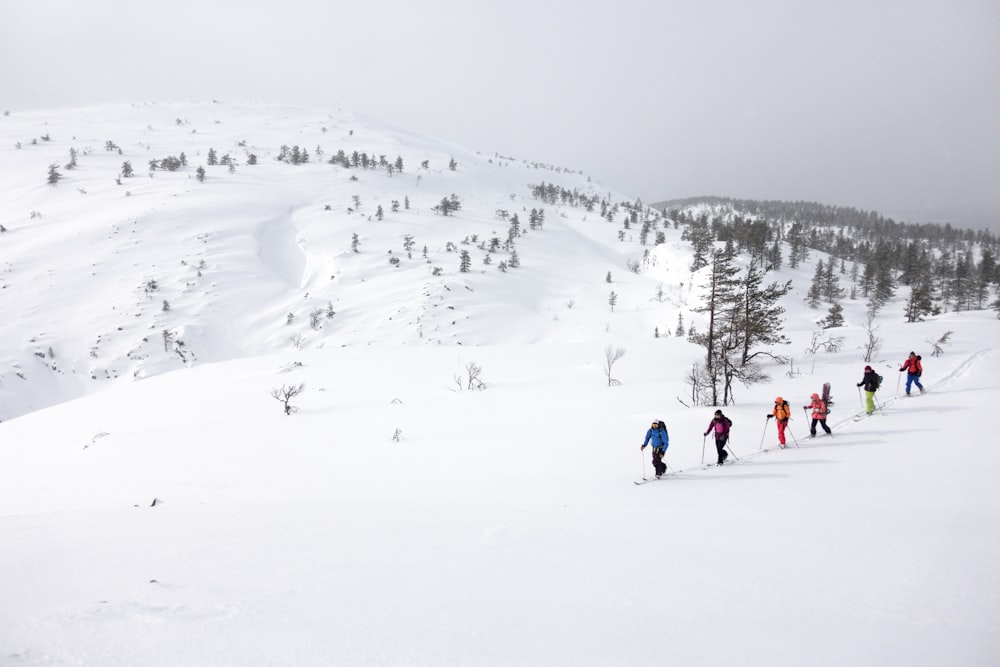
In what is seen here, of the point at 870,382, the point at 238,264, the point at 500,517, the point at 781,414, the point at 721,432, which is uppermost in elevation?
the point at 870,382

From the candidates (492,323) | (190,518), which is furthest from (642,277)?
(190,518)

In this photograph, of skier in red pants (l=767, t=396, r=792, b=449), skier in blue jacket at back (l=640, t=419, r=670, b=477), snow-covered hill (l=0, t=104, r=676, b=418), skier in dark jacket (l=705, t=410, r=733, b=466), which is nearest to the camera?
skier in blue jacket at back (l=640, t=419, r=670, b=477)

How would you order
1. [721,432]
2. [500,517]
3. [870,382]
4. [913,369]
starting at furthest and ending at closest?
[913,369], [870,382], [721,432], [500,517]

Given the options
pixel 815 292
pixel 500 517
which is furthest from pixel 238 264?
pixel 815 292

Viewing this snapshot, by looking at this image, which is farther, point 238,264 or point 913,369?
point 238,264

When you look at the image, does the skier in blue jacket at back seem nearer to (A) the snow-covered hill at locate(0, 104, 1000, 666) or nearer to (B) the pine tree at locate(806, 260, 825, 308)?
(A) the snow-covered hill at locate(0, 104, 1000, 666)

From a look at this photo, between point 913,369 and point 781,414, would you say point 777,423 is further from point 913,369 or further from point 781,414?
point 913,369

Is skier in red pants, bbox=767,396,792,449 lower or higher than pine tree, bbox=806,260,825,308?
higher

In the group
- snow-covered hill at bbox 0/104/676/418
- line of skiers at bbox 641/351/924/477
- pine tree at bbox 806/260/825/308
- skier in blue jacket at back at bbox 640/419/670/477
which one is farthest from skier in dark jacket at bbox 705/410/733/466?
pine tree at bbox 806/260/825/308

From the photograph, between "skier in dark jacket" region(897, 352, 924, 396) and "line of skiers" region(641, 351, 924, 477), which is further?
"skier in dark jacket" region(897, 352, 924, 396)

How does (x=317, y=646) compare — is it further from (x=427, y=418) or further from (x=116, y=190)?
(x=116, y=190)

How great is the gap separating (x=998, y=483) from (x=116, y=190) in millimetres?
117846

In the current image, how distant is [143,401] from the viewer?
22219mm

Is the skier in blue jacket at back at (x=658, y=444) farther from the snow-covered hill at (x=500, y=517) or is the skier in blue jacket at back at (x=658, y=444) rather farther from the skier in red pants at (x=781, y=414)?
the skier in red pants at (x=781, y=414)
